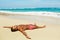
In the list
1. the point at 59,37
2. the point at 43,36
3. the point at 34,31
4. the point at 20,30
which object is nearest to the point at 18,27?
the point at 20,30

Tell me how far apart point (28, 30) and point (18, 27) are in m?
0.16

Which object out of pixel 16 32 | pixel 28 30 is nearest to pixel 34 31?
pixel 28 30

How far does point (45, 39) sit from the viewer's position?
2.40 m

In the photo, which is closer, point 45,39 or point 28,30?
point 45,39

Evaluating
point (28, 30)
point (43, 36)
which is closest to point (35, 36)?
point (43, 36)

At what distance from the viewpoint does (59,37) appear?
2.48m

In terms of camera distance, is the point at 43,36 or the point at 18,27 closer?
the point at 43,36

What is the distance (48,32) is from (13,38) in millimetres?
558

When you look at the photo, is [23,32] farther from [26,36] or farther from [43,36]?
[43,36]

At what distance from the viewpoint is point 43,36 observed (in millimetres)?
2525

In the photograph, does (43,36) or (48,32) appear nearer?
(43,36)

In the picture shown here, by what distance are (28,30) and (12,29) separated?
0.25 metres

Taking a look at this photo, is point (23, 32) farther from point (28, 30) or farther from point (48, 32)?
point (48, 32)

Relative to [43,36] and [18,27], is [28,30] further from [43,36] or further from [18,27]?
[43,36]
